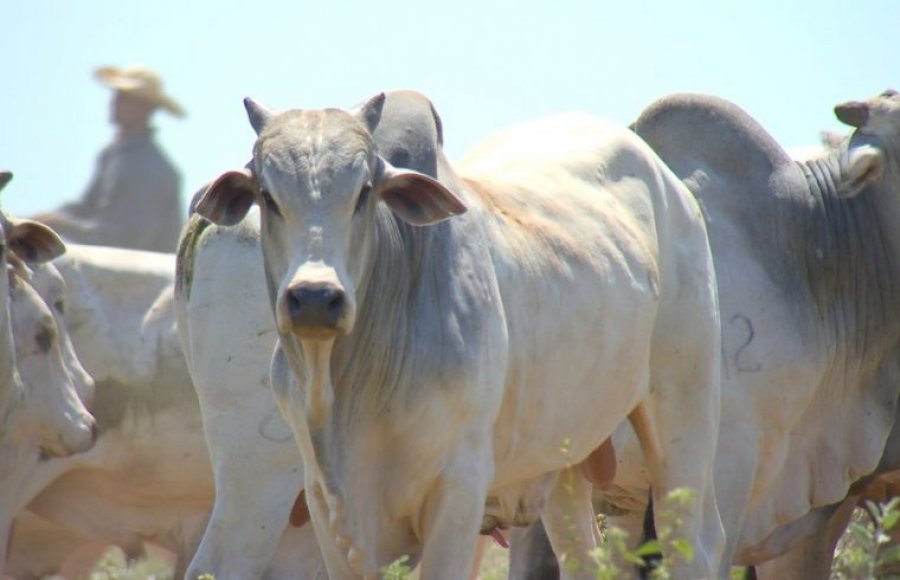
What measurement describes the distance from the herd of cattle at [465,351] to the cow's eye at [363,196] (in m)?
0.04

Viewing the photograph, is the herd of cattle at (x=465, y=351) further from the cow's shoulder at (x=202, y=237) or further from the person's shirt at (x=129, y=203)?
the person's shirt at (x=129, y=203)

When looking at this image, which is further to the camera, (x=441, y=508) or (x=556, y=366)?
(x=556, y=366)

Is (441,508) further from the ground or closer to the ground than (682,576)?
further from the ground

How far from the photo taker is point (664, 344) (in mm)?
8055

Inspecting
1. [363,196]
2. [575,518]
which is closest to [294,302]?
[363,196]

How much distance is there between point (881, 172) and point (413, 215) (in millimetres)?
4144

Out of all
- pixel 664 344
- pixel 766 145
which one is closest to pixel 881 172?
pixel 766 145

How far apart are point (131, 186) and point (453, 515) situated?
614cm

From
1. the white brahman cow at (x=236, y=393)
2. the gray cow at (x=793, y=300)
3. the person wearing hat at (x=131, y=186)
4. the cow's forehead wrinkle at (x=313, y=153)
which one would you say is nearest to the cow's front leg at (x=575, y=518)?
the gray cow at (x=793, y=300)

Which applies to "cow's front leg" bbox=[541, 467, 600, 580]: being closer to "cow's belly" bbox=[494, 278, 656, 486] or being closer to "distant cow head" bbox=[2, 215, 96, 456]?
"cow's belly" bbox=[494, 278, 656, 486]

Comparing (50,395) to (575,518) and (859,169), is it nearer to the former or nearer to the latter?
(575,518)

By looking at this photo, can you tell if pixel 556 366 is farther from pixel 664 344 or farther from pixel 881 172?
pixel 881 172

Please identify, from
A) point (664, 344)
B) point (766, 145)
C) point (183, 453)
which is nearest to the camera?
point (664, 344)

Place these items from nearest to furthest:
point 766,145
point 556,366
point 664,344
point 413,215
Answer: point 413,215, point 556,366, point 664,344, point 766,145
